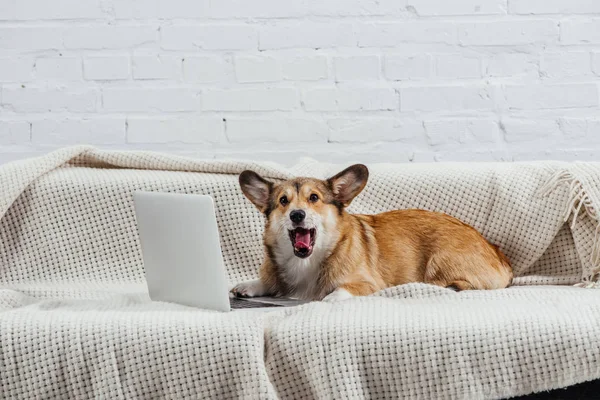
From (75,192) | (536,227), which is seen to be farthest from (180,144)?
(536,227)

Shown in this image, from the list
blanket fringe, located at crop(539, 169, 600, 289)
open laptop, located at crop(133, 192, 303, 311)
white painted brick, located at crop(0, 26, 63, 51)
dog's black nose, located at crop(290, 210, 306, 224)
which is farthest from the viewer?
white painted brick, located at crop(0, 26, 63, 51)

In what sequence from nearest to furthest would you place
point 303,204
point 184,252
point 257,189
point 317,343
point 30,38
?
point 317,343 < point 184,252 < point 303,204 < point 257,189 < point 30,38

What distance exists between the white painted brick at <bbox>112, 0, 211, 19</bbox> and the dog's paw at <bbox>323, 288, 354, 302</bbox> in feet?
3.79

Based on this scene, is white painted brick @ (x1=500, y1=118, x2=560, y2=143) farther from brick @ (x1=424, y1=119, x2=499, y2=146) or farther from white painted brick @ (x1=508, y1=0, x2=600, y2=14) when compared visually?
white painted brick @ (x1=508, y1=0, x2=600, y2=14)

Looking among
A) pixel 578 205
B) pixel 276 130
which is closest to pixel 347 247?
pixel 578 205

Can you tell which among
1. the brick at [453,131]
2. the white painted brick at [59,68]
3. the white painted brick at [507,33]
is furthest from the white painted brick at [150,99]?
the white painted brick at [507,33]

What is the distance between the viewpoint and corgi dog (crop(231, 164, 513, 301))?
1.63m

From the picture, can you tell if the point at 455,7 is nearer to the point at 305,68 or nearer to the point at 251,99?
the point at 305,68

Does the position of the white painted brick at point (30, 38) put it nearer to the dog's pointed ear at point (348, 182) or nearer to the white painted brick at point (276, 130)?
the white painted brick at point (276, 130)

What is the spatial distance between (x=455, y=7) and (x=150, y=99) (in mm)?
994

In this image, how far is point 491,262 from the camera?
1759 millimetres

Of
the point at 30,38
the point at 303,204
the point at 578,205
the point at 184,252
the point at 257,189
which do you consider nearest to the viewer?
the point at 184,252

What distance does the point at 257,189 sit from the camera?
5.64 ft

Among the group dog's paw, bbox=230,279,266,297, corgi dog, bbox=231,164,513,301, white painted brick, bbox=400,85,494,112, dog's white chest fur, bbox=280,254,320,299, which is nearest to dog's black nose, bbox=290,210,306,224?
corgi dog, bbox=231,164,513,301
